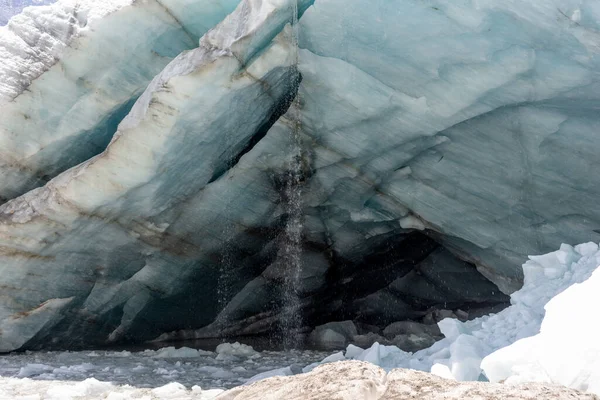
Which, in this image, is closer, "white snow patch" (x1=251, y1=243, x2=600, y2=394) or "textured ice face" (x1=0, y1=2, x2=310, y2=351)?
"white snow patch" (x1=251, y1=243, x2=600, y2=394)

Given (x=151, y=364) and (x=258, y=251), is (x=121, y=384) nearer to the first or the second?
(x=151, y=364)

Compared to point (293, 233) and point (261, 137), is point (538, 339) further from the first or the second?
point (293, 233)

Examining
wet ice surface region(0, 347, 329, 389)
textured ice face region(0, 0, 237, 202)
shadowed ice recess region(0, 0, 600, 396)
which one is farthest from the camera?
textured ice face region(0, 0, 237, 202)

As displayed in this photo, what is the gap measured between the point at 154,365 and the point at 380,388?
4297mm

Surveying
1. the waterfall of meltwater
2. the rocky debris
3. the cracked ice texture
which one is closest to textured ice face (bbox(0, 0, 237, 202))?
the waterfall of meltwater

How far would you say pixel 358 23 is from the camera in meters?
5.77

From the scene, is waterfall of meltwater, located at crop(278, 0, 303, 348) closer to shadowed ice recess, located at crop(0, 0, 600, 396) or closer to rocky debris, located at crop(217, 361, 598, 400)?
shadowed ice recess, located at crop(0, 0, 600, 396)

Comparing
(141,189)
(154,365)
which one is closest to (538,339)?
(154,365)

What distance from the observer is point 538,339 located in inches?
120

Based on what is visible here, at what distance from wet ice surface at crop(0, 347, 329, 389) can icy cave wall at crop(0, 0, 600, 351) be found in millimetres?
695

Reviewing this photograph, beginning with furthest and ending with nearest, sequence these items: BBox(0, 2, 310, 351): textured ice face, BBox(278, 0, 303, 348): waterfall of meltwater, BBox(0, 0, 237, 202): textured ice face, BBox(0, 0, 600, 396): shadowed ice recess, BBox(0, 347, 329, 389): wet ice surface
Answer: BBox(278, 0, 303, 348): waterfall of meltwater, BBox(0, 0, 237, 202): textured ice face, BBox(0, 2, 310, 351): textured ice face, BBox(0, 0, 600, 396): shadowed ice recess, BBox(0, 347, 329, 389): wet ice surface

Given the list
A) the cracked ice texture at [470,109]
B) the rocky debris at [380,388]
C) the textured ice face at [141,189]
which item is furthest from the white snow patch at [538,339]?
the textured ice face at [141,189]

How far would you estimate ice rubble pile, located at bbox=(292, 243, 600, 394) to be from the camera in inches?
106

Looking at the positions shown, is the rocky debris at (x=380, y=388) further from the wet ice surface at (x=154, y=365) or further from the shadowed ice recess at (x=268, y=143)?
the wet ice surface at (x=154, y=365)
